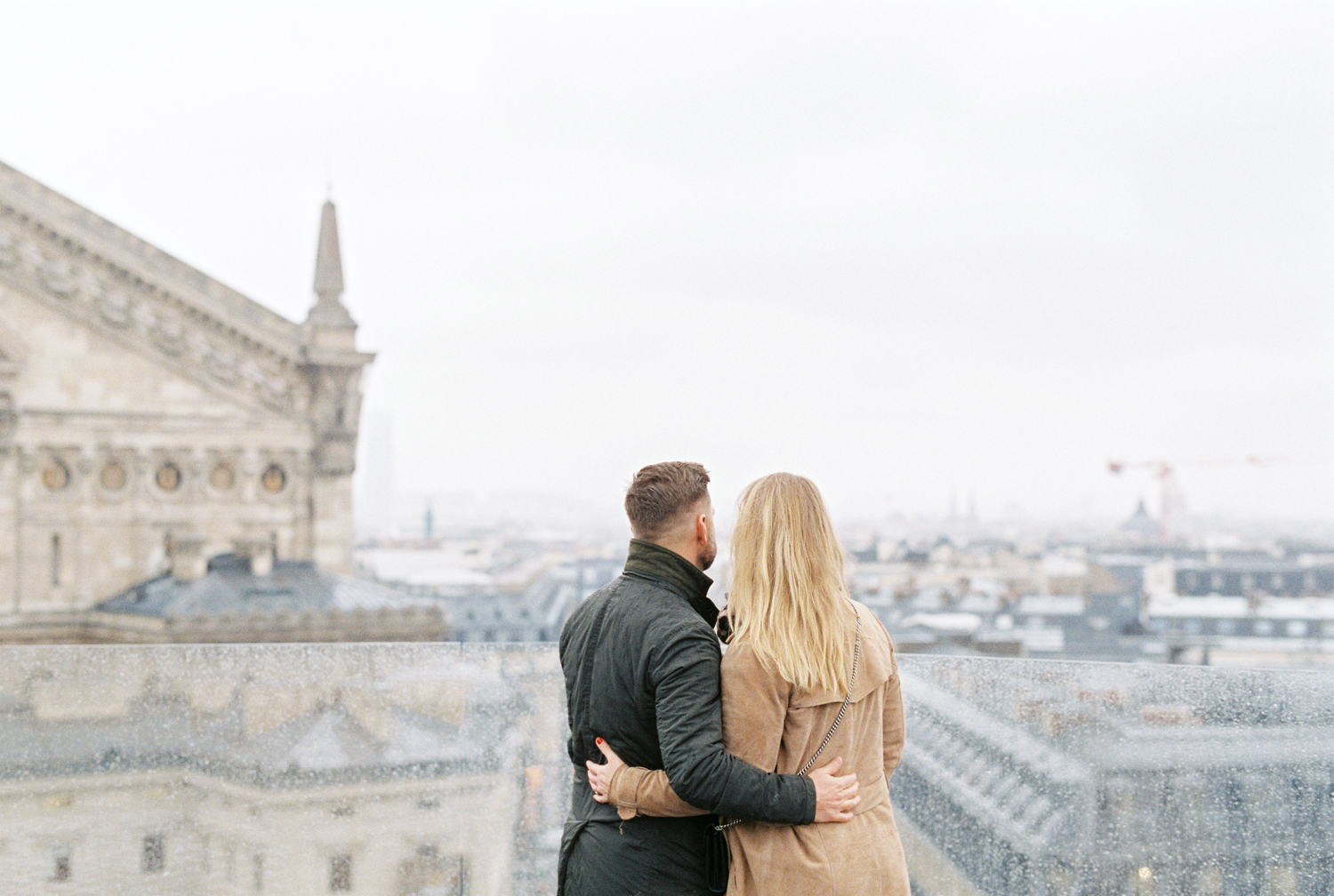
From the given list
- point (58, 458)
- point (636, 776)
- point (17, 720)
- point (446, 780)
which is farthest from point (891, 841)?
point (58, 458)

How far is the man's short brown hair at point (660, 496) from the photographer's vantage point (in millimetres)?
2887

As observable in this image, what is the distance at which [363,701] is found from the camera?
176 inches

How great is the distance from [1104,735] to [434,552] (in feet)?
255

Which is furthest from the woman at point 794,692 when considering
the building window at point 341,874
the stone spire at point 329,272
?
the stone spire at point 329,272

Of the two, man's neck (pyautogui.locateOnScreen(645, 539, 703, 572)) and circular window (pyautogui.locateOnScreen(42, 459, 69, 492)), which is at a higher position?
circular window (pyautogui.locateOnScreen(42, 459, 69, 492))

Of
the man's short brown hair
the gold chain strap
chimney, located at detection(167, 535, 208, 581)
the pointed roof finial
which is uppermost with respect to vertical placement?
the pointed roof finial

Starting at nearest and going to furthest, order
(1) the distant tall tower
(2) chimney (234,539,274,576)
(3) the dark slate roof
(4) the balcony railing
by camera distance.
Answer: (4) the balcony railing → (3) the dark slate roof → (2) chimney (234,539,274,576) → (1) the distant tall tower

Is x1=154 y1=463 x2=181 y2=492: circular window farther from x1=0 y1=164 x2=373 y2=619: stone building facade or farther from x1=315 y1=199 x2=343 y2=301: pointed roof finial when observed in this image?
x1=315 y1=199 x2=343 y2=301: pointed roof finial

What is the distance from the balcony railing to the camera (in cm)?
420

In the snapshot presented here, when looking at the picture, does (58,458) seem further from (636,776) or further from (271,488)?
(636,776)

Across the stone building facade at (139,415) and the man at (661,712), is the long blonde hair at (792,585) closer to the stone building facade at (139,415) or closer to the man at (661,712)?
the man at (661,712)

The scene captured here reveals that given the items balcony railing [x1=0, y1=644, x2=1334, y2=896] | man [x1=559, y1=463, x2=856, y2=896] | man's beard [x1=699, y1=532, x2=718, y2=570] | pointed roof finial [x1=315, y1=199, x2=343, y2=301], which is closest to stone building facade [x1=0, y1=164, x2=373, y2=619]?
pointed roof finial [x1=315, y1=199, x2=343, y2=301]

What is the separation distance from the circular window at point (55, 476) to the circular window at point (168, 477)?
5.36ft

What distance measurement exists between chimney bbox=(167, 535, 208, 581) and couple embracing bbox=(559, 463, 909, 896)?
22161 millimetres
